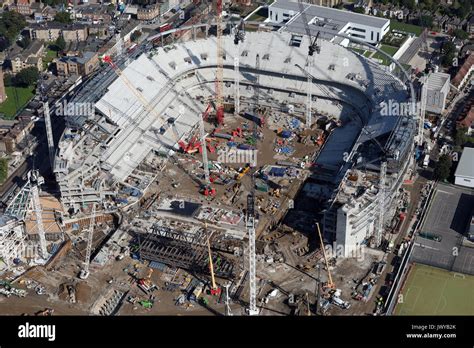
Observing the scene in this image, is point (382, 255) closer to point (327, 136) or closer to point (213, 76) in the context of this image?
point (327, 136)

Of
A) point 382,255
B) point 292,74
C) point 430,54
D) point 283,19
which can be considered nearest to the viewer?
point 382,255

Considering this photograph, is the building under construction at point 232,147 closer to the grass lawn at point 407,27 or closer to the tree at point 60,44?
the tree at point 60,44

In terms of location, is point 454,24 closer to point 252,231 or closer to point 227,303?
point 252,231

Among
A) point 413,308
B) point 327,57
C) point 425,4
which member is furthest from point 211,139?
point 425,4

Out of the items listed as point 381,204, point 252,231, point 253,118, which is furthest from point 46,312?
point 253,118

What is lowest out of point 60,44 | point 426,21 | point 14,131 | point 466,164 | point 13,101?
point 13,101
